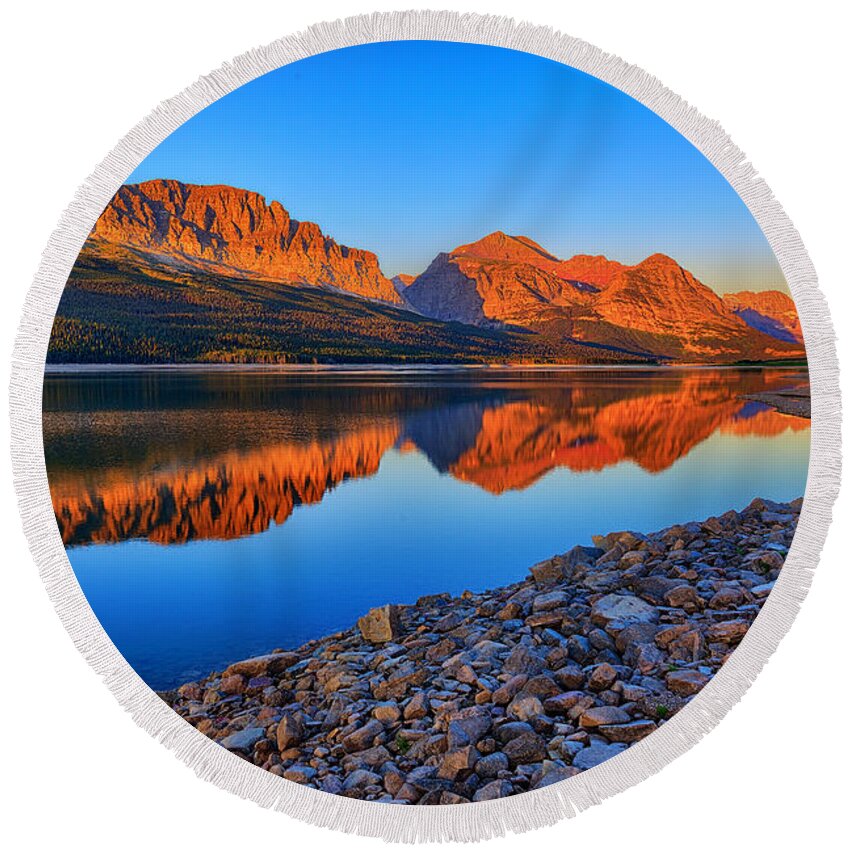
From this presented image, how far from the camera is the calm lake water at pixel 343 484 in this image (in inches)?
125

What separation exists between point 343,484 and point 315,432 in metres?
0.60

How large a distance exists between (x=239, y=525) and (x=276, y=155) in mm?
1930

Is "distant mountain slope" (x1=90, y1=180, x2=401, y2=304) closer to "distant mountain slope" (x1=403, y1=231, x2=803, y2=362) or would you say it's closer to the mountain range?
the mountain range

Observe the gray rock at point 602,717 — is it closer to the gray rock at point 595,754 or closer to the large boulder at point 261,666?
the gray rock at point 595,754

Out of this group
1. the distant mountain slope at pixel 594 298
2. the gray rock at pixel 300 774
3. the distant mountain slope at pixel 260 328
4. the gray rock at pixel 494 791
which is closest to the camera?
the gray rock at pixel 494 791

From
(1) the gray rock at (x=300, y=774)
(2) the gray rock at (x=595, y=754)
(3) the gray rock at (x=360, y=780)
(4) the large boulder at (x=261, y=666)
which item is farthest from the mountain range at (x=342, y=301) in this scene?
(3) the gray rock at (x=360, y=780)

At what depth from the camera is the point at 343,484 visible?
3.64 metres

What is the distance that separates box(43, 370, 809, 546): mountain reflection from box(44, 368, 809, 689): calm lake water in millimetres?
11

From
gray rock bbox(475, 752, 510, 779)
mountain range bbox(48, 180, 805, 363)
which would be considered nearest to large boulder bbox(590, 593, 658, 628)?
gray rock bbox(475, 752, 510, 779)

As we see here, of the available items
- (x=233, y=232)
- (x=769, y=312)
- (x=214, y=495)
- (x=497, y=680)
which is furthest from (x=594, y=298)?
(x=214, y=495)

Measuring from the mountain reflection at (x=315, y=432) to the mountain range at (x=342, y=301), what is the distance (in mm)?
202

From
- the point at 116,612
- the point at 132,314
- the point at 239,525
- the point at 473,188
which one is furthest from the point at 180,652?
the point at 473,188

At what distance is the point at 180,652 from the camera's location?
310 centimetres

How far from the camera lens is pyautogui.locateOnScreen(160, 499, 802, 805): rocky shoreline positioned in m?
2.51
